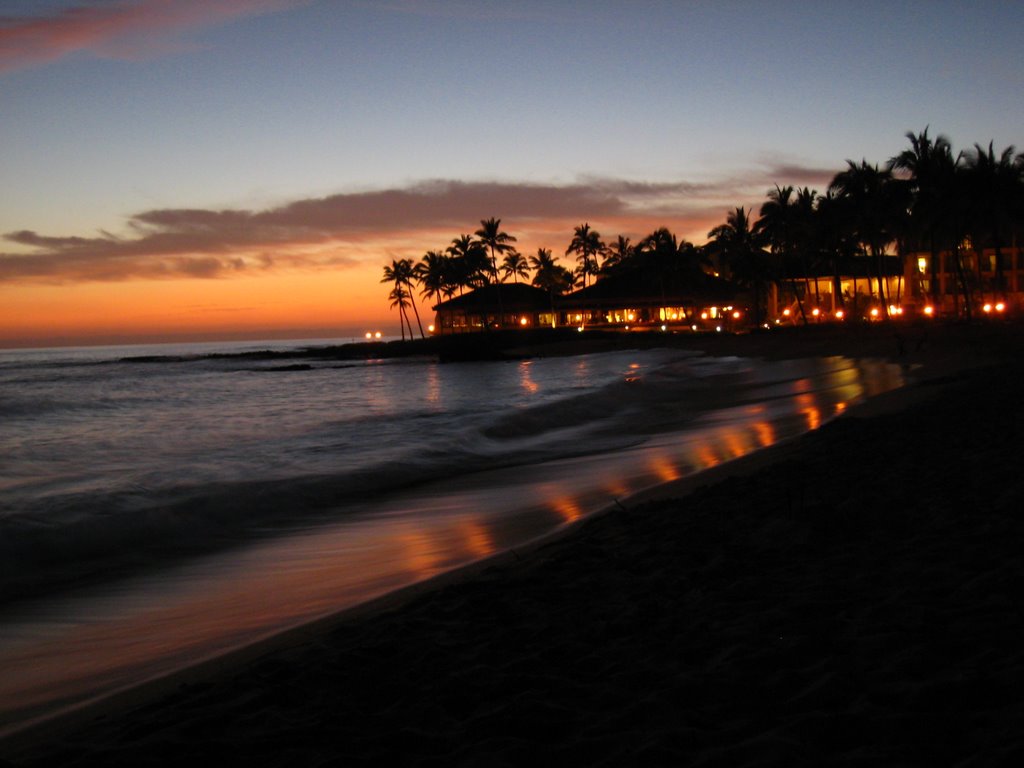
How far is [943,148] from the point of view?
45.2m

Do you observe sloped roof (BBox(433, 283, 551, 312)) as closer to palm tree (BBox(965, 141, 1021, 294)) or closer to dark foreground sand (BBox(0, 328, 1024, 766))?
palm tree (BBox(965, 141, 1021, 294))

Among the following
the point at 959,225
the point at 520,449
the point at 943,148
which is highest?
the point at 943,148

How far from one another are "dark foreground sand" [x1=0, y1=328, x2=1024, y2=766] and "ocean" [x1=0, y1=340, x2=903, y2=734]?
106 centimetres

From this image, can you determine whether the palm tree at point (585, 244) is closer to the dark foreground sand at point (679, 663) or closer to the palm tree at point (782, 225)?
the palm tree at point (782, 225)

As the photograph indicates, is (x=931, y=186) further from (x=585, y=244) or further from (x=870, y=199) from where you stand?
(x=585, y=244)

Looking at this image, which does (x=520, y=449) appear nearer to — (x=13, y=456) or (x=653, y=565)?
(x=653, y=565)

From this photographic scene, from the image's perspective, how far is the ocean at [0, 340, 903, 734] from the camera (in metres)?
5.30

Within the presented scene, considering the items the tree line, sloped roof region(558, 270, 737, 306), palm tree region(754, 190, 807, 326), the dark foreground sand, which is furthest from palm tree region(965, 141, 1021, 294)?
the dark foreground sand

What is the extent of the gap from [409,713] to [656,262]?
248 ft

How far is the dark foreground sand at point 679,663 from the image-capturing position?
2666mm

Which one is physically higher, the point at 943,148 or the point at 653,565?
the point at 943,148

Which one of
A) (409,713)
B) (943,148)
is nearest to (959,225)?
(943,148)

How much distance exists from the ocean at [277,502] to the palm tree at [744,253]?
4346 cm

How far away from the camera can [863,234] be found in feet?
165
